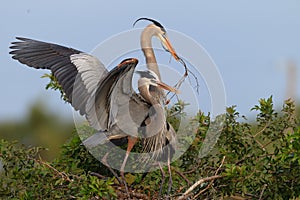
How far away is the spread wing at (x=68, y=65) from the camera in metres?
6.14

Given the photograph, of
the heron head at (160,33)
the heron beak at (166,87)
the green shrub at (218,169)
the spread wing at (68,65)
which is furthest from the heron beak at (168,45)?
the green shrub at (218,169)

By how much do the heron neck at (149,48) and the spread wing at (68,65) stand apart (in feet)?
1.39

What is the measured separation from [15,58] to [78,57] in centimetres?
69

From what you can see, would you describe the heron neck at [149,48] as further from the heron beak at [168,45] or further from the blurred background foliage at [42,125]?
the blurred background foliage at [42,125]

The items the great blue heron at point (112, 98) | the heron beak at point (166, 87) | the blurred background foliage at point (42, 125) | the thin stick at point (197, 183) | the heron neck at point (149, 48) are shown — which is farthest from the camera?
the blurred background foliage at point (42, 125)

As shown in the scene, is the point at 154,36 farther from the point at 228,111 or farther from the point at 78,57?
the point at 228,111

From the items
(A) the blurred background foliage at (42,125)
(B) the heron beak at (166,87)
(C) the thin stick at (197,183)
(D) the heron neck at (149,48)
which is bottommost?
(A) the blurred background foliage at (42,125)

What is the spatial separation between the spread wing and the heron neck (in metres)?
0.42

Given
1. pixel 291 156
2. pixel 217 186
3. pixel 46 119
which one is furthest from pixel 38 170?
pixel 46 119

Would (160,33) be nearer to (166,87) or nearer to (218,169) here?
(166,87)

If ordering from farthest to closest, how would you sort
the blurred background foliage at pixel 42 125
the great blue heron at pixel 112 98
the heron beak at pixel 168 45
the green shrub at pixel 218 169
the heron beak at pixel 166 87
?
the blurred background foliage at pixel 42 125 → the heron beak at pixel 168 45 → the heron beak at pixel 166 87 → the great blue heron at pixel 112 98 → the green shrub at pixel 218 169

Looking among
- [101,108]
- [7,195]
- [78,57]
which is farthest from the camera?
[78,57]

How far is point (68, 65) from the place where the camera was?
6.58m

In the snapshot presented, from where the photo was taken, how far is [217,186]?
5.31 metres
